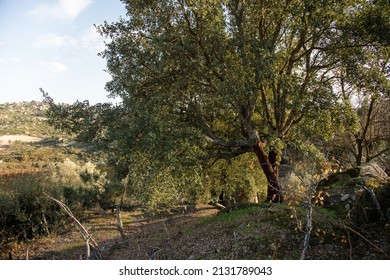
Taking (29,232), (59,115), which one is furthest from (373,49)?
(29,232)

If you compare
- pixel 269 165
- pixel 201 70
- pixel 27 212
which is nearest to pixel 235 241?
pixel 269 165

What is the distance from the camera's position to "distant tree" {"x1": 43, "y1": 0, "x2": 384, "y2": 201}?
9.41m

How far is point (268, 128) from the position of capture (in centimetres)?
1289

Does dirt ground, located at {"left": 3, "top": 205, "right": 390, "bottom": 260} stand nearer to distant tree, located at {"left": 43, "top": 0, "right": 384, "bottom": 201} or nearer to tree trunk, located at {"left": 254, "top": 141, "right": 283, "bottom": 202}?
Result: tree trunk, located at {"left": 254, "top": 141, "right": 283, "bottom": 202}

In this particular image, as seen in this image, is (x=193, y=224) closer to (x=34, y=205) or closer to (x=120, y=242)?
(x=120, y=242)

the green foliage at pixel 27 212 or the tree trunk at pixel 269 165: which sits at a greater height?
the tree trunk at pixel 269 165

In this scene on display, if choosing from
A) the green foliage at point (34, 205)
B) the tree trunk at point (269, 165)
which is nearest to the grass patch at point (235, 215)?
the tree trunk at point (269, 165)

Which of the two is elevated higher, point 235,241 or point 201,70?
point 201,70

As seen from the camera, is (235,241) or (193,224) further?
(193,224)

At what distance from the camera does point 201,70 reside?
33.7ft

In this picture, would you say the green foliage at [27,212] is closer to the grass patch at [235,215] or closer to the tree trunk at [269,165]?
the grass patch at [235,215]

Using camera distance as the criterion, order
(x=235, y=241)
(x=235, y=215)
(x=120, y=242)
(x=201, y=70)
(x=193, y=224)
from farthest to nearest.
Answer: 1. (x=193, y=224)
2. (x=120, y=242)
3. (x=235, y=215)
4. (x=201, y=70)
5. (x=235, y=241)

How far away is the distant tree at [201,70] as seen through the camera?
9.41 metres

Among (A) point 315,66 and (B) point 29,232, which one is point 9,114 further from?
(A) point 315,66
